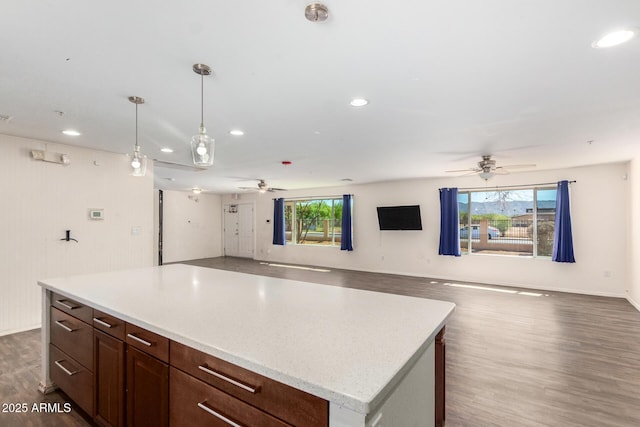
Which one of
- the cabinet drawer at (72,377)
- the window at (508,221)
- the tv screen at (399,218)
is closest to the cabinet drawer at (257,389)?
the cabinet drawer at (72,377)

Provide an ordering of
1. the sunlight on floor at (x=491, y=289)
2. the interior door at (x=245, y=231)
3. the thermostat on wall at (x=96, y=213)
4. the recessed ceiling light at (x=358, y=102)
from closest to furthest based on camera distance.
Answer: the recessed ceiling light at (x=358, y=102) < the thermostat on wall at (x=96, y=213) < the sunlight on floor at (x=491, y=289) < the interior door at (x=245, y=231)

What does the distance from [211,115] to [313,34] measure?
160cm

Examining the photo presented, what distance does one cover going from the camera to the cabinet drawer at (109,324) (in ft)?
5.43

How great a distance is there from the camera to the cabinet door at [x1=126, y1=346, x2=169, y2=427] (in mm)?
1425

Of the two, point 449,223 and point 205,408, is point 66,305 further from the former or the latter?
point 449,223

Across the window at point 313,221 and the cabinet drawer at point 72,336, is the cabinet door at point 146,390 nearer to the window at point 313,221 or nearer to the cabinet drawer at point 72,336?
the cabinet drawer at point 72,336

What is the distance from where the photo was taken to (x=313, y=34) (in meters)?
1.66

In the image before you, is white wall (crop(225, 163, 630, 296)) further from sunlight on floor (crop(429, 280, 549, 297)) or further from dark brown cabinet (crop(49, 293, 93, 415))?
dark brown cabinet (crop(49, 293, 93, 415))

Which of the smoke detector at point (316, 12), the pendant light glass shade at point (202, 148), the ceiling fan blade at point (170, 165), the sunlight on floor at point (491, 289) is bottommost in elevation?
the sunlight on floor at point (491, 289)

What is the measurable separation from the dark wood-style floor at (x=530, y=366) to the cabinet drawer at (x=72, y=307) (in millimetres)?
731

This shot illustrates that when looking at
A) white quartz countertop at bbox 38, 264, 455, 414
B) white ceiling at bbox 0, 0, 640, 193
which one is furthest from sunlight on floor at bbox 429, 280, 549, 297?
white quartz countertop at bbox 38, 264, 455, 414

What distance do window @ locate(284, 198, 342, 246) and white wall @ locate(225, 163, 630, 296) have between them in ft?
0.98

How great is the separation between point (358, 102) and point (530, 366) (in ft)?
9.47

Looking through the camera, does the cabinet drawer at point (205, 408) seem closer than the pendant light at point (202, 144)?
Yes
